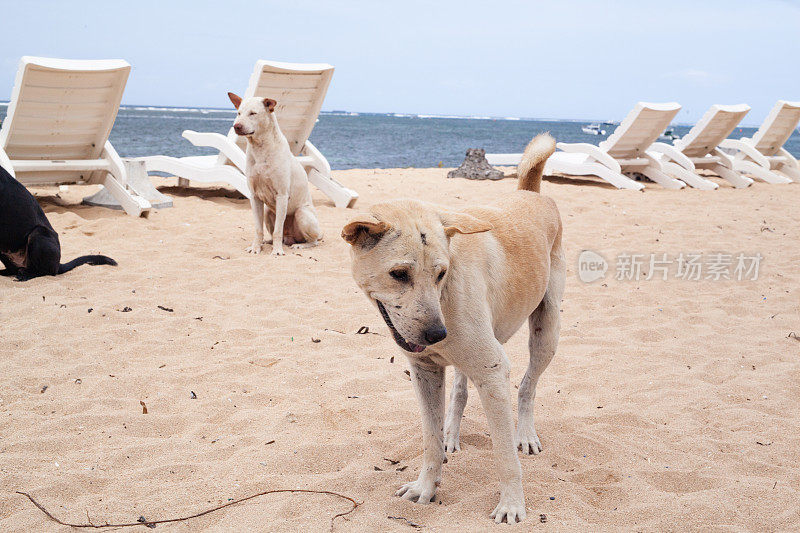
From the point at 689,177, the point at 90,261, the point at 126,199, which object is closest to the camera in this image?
the point at 90,261

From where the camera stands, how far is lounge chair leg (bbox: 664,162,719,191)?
39.2 ft

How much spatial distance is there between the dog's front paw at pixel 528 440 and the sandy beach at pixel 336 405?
6cm

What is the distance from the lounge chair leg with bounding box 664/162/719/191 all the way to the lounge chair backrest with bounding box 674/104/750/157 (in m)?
1.05

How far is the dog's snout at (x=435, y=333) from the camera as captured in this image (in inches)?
80.5

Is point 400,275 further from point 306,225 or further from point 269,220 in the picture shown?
point 269,220

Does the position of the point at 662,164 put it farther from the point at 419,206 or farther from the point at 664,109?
the point at 419,206

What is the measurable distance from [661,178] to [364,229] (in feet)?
38.3

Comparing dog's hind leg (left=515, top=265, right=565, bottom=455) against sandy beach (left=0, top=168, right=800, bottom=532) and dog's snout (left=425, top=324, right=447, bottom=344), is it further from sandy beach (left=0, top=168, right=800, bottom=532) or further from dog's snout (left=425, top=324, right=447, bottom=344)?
dog's snout (left=425, top=324, right=447, bottom=344)

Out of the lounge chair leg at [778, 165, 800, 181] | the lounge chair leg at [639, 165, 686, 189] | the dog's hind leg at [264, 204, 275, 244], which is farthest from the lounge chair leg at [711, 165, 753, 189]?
the dog's hind leg at [264, 204, 275, 244]

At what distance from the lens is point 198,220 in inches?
321

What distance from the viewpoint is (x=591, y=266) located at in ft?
21.1

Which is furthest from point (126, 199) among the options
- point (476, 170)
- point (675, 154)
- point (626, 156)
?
point (675, 154)

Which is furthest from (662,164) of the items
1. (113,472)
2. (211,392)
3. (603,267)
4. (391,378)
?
(113,472)

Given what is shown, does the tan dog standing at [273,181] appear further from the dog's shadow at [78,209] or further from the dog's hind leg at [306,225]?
the dog's shadow at [78,209]
